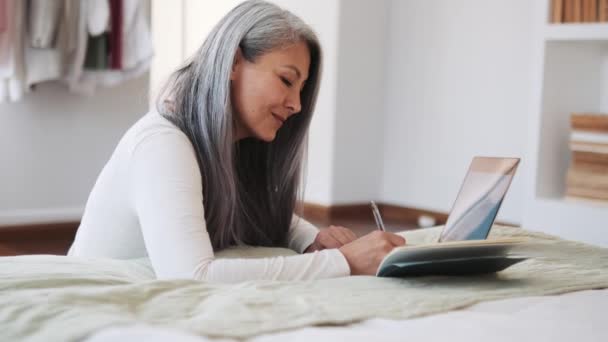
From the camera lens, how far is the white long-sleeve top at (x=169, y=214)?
1347 millimetres

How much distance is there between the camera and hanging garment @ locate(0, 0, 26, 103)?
11.4ft

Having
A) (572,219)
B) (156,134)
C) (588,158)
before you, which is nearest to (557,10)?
(588,158)

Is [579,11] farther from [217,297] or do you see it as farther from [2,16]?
[217,297]

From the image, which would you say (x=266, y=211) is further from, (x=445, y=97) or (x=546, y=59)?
(x=445, y=97)

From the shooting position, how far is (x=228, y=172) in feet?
5.06

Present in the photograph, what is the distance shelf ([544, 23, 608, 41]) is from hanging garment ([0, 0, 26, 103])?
1960 millimetres

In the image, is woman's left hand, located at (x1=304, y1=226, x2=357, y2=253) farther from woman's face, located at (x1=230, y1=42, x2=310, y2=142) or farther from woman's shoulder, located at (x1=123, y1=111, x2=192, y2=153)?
woman's shoulder, located at (x1=123, y1=111, x2=192, y2=153)

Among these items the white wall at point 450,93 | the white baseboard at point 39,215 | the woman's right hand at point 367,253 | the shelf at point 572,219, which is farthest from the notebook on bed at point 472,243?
the white baseboard at point 39,215

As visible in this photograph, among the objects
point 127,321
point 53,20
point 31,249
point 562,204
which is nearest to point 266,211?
point 127,321

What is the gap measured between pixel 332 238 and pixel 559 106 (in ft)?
5.85

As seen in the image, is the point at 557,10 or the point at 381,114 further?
the point at 381,114

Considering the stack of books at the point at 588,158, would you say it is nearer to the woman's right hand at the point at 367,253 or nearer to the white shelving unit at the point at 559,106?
the white shelving unit at the point at 559,106

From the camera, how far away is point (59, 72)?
3658 millimetres

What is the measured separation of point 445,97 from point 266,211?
2.52 metres
